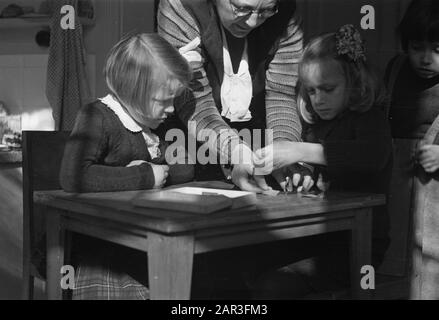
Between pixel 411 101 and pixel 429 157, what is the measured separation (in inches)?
15.4

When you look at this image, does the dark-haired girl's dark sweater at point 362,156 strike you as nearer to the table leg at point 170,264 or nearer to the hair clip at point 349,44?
the hair clip at point 349,44

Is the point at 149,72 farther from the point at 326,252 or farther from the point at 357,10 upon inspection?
the point at 357,10

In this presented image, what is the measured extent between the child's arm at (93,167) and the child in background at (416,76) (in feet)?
3.11

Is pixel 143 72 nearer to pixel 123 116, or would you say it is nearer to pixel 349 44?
pixel 123 116

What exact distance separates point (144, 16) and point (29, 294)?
183 cm

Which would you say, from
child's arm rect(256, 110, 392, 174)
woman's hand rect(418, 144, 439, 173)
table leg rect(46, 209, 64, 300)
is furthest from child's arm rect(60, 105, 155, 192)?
woman's hand rect(418, 144, 439, 173)

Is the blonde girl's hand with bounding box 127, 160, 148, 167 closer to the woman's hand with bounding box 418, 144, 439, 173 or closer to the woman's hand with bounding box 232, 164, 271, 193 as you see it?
the woman's hand with bounding box 232, 164, 271, 193

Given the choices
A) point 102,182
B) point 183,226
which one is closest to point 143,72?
point 102,182

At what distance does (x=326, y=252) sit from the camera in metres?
1.80

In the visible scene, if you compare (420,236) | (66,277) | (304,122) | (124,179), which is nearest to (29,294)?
(66,277)

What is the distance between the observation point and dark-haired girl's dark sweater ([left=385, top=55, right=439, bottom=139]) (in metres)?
2.08

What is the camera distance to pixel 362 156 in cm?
181

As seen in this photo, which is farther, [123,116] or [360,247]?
[123,116]

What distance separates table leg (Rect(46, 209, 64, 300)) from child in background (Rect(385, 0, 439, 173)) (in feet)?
4.04
